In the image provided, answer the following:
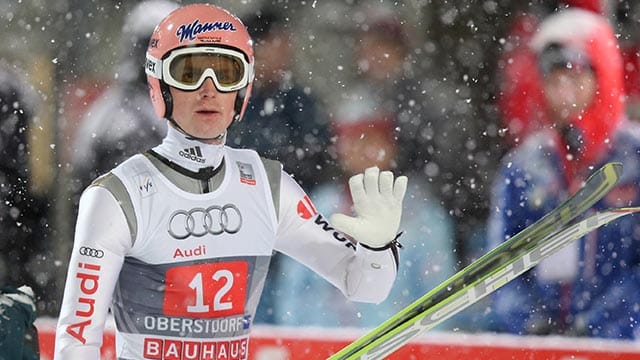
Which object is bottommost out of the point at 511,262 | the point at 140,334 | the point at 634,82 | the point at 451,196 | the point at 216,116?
the point at 140,334

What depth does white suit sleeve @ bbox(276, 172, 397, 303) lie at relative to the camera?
314cm

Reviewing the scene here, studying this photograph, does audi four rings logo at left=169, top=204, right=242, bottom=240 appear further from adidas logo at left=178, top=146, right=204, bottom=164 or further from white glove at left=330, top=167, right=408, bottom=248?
white glove at left=330, top=167, right=408, bottom=248

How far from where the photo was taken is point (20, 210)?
4316 millimetres

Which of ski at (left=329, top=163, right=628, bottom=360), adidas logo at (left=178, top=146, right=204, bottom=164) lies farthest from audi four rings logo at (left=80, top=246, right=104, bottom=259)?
ski at (left=329, top=163, right=628, bottom=360)

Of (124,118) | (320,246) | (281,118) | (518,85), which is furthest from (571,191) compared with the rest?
(124,118)

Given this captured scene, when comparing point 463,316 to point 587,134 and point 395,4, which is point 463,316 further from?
point 395,4

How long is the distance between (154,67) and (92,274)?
622mm

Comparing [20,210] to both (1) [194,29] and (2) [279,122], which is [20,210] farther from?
(1) [194,29]

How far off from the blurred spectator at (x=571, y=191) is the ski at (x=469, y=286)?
1.01 meters

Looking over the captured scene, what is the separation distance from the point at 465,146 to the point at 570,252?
627 millimetres

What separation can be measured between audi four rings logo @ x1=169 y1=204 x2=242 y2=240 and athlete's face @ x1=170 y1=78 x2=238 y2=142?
0.72 feet

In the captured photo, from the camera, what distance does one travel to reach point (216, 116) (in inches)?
119

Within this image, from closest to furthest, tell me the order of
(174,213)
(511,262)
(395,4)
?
(174,213) < (511,262) < (395,4)

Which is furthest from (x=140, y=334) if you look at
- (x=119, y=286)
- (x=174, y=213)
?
(x=174, y=213)
